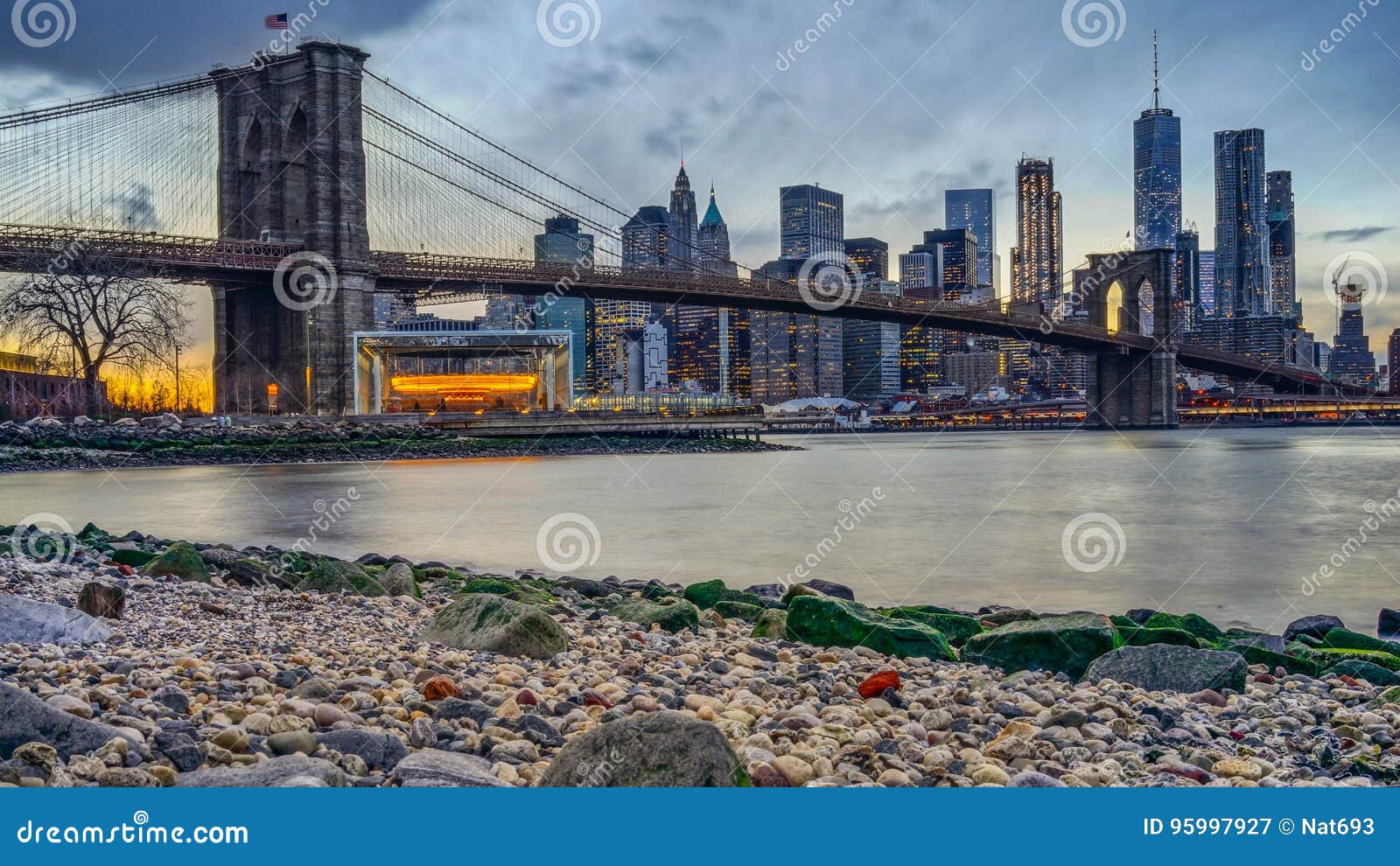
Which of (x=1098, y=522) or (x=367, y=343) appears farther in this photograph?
(x=367, y=343)

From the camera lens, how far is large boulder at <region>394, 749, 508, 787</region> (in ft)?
9.87

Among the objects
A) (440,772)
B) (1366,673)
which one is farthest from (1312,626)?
(440,772)

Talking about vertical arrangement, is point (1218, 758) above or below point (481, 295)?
below

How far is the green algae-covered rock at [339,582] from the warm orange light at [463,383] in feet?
168

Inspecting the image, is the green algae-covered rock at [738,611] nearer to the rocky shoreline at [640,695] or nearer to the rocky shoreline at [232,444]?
the rocky shoreline at [640,695]

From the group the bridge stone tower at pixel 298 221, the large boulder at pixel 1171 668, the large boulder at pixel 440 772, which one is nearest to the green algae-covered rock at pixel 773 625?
the large boulder at pixel 1171 668

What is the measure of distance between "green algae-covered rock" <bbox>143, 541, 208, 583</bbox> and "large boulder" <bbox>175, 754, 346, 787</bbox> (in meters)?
4.84

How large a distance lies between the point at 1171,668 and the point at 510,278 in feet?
127

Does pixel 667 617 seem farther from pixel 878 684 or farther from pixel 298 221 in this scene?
pixel 298 221

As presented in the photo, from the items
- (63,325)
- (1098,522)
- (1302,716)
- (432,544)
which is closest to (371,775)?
(1302,716)

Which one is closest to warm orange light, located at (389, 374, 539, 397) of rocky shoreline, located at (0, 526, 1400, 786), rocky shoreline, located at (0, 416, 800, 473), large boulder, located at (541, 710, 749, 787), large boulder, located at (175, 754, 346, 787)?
rocky shoreline, located at (0, 416, 800, 473)

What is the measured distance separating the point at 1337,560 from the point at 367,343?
39.3 metres

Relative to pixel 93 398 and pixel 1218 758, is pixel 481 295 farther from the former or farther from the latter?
pixel 1218 758

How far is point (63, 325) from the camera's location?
109ft
